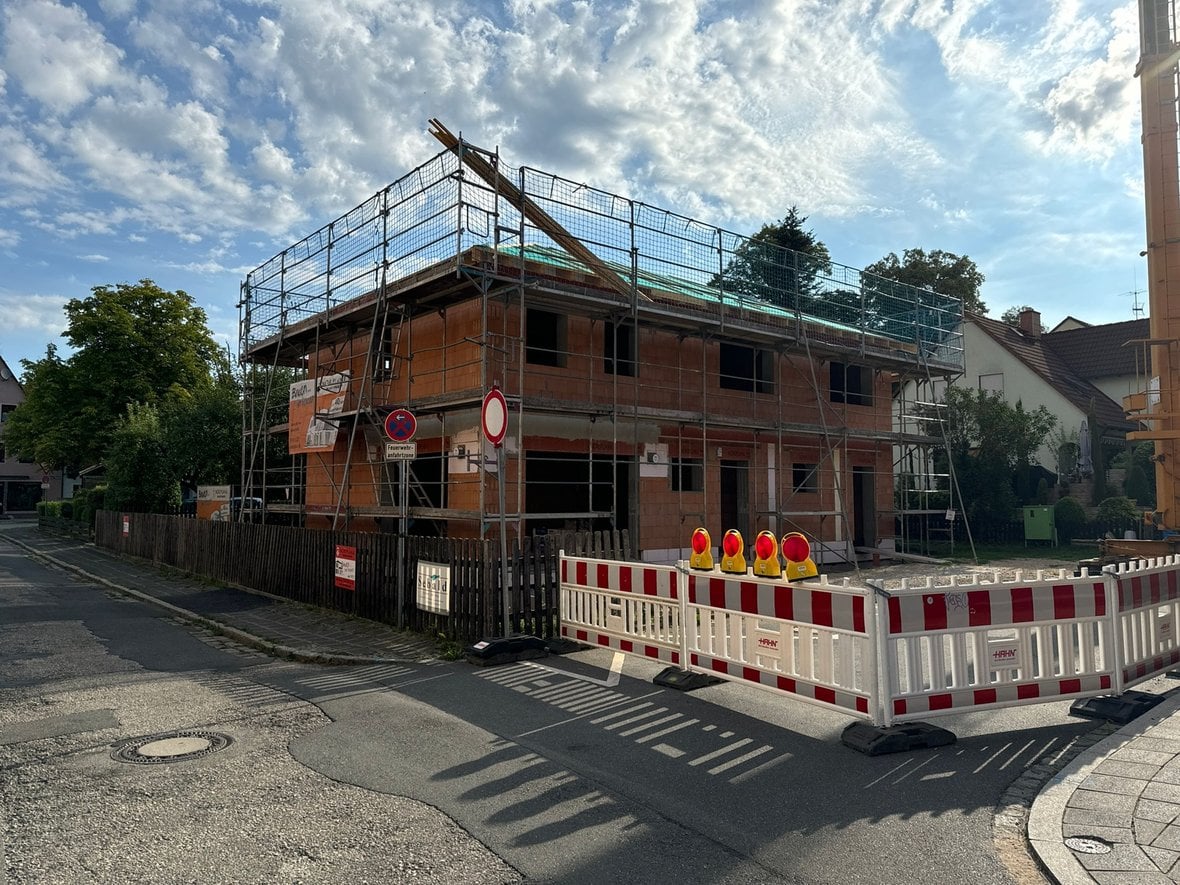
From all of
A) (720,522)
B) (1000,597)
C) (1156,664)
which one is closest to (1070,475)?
(720,522)

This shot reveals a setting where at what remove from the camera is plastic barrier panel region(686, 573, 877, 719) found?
5.68 metres

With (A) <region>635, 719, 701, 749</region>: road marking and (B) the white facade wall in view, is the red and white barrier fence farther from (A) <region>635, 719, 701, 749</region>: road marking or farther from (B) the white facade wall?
(B) the white facade wall

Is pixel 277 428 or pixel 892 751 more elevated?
pixel 277 428

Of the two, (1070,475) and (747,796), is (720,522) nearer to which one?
(747,796)

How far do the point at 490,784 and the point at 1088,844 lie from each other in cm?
320

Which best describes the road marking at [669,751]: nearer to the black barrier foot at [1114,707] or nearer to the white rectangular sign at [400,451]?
the black barrier foot at [1114,707]

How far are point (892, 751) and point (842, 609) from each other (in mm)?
981

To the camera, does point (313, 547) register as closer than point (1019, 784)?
No

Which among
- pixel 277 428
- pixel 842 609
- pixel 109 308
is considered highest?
pixel 109 308

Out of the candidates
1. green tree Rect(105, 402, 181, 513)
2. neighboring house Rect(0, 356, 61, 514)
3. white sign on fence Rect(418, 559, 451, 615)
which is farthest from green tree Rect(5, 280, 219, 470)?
white sign on fence Rect(418, 559, 451, 615)

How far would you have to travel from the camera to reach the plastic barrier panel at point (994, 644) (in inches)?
220

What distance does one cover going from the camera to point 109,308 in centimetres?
3900

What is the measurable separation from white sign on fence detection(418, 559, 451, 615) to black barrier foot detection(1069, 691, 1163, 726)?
6.48 metres

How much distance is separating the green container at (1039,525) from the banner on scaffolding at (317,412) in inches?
829
